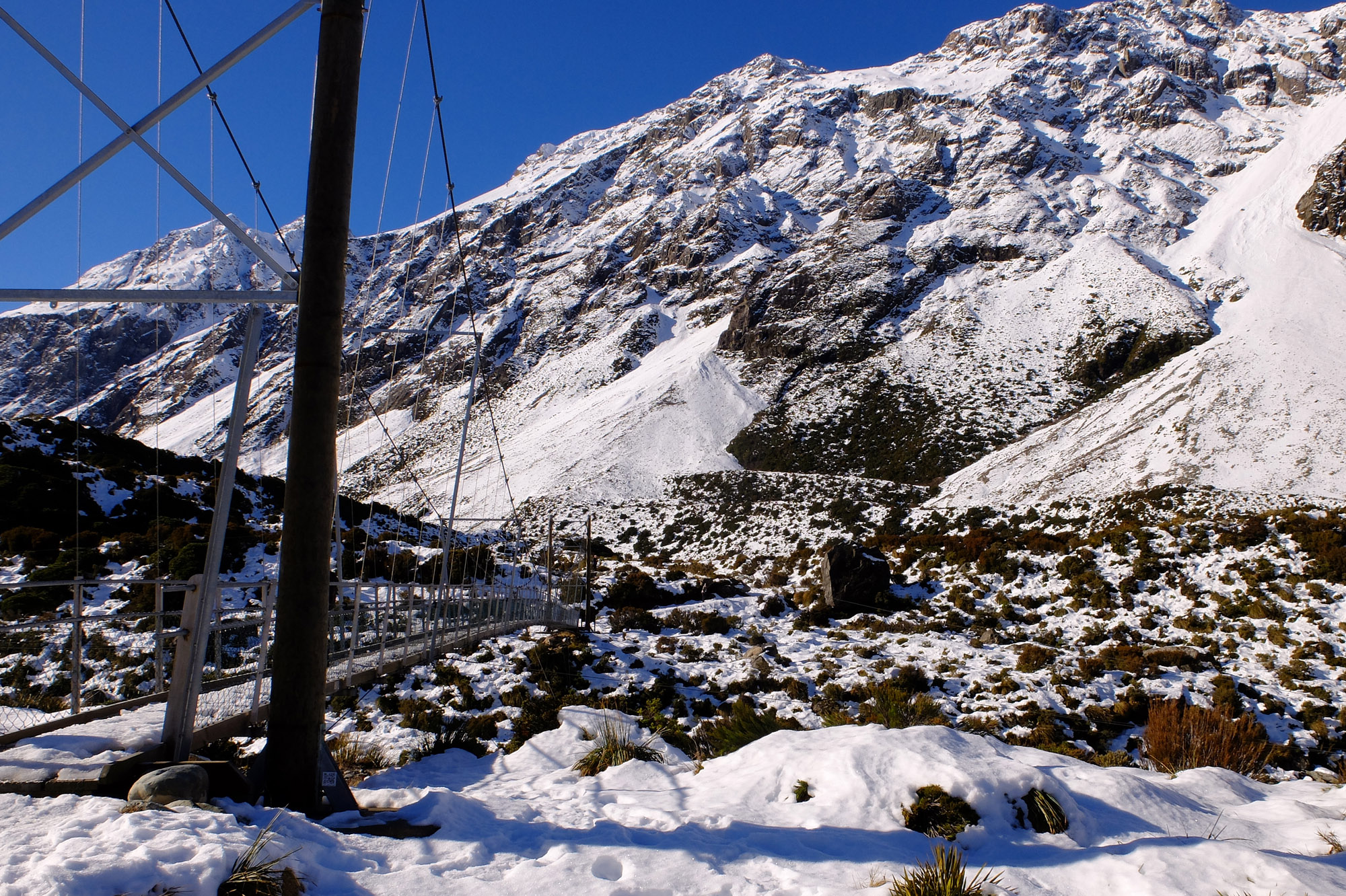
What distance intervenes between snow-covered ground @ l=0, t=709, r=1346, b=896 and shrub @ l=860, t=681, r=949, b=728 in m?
1.75

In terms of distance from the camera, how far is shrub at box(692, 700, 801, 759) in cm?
776

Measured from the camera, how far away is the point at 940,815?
4.79 metres

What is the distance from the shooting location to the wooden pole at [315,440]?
15.6 ft

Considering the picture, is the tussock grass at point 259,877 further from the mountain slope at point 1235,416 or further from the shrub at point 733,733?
the mountain slope at point 1235,416

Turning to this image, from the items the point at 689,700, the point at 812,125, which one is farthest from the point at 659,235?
the point at 689,700

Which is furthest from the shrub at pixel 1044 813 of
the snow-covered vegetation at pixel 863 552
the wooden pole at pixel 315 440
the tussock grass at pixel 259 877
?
the wooden pole at pixel 315 440

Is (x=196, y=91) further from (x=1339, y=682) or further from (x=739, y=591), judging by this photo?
(x=739, y=591)

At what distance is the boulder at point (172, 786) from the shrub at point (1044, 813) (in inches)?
215

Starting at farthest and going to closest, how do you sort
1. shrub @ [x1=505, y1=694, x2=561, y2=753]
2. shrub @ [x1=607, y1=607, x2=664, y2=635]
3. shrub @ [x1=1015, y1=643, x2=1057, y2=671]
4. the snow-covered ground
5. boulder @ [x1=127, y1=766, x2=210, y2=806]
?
1. shrub @ [x1=607, y1=607, x2=664, y2=635]
2. shrub @ [x1=1015, y1=643, x2=1057, y2=671]
3. shrub @ [x1=505, y1=694, x2=561, y2=753]
4. boulder @ [x1=127, y1=766, x2=210, y2=806]
5. the snow-covered ground

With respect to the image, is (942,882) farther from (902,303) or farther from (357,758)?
(902,303)

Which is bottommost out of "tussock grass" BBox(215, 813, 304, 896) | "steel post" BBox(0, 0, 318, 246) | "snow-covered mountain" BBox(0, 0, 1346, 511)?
"tussock grass" BBox(215, 813, 304, 896)

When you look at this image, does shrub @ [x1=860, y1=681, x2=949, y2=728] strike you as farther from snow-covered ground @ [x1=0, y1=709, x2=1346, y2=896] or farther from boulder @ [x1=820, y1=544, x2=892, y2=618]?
boulder @ [x1=820, y1=544, x2=892, y2=618]

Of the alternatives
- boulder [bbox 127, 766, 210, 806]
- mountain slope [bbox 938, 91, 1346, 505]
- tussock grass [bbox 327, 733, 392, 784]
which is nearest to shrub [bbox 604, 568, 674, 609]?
tussock grass [bbox 327, 733, 392, 784]

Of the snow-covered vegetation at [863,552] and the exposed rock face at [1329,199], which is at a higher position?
the exposed rock face at [1329,199]
